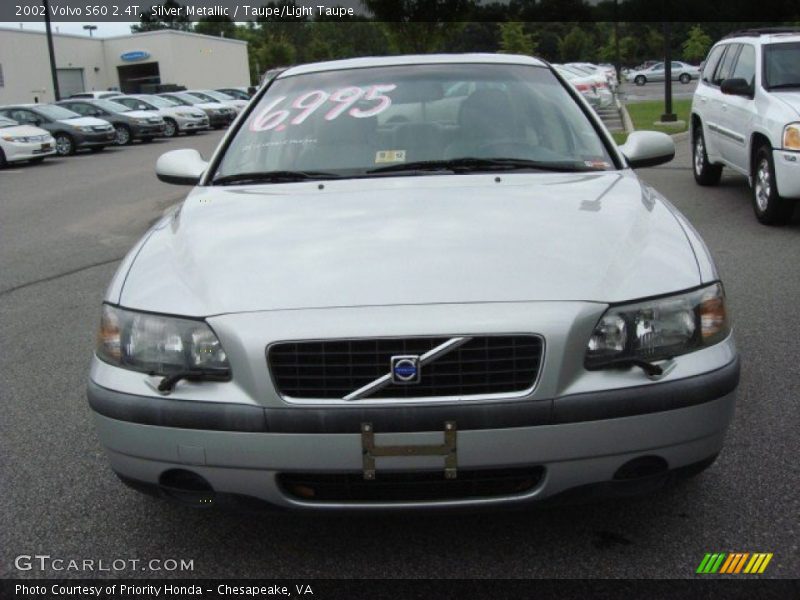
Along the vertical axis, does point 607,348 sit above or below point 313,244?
below

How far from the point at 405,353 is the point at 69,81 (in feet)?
199

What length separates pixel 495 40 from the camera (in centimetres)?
8000

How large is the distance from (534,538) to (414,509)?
23.1 inches

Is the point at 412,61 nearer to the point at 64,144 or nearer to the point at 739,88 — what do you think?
the point at 739,88

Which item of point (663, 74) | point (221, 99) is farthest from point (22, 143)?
point (663, 74)

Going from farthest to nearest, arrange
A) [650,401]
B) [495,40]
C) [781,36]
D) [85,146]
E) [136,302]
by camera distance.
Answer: [495,40]
[85,146]
[781,36]
[136,302]
[650,401]

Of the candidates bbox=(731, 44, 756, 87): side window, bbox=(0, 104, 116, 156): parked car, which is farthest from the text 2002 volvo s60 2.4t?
bbox=(0, 104, 116, 156): parked car

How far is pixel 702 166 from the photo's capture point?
10695mm

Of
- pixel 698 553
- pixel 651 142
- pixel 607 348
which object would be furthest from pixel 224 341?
pixel 651 142

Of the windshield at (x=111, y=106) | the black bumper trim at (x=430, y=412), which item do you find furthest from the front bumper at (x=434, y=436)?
the windshield at (x=111, y=106)

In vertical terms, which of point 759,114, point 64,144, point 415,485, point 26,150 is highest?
point 759,114

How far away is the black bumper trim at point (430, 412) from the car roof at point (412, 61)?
2.23m

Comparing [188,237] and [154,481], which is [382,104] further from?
[154,481]

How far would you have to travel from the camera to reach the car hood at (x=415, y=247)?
2.53m
